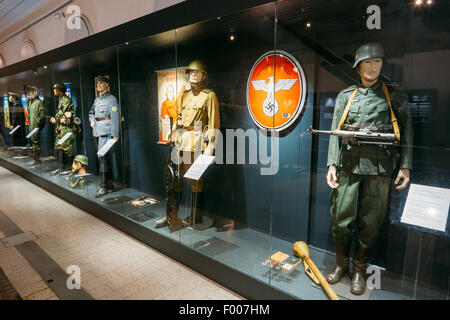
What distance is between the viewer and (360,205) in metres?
2.16

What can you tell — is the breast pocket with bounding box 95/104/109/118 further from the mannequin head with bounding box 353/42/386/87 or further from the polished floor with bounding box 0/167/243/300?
the mannequin head with bounding box 353/42/386/87

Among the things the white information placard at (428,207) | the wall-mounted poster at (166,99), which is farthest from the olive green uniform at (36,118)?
the white information placard at (428,207)

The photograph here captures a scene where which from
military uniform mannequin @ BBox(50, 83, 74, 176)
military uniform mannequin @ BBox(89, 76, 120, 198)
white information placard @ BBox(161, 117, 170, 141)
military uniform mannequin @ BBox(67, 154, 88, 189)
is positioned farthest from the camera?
military uniform mannequin @ BBox(50, 83, 74, 176)

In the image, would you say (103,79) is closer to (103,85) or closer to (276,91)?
(103,85)

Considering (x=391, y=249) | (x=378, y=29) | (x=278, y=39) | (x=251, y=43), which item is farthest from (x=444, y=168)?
(x=251, y=43)

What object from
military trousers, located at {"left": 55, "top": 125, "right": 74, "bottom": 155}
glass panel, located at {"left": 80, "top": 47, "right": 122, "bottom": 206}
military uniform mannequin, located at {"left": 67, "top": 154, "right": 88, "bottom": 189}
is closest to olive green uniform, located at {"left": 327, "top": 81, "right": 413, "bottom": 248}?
glass panel, located at {"left": 80, "top": 47, "right": 122, "bottom": 206}

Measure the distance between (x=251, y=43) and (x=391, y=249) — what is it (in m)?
2.14

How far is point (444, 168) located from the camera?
1821 millimetres

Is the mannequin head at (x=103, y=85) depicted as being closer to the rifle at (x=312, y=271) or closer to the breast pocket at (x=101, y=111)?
the breast pocket at (x=101, y=111)

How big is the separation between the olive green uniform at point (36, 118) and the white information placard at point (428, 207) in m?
6.49

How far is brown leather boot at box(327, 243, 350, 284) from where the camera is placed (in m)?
2.26

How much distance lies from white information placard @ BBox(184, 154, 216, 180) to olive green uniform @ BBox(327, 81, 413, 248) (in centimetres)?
116

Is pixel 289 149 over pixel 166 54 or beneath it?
beneath
